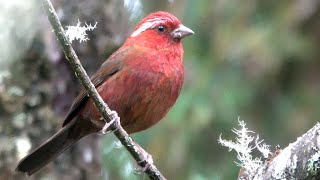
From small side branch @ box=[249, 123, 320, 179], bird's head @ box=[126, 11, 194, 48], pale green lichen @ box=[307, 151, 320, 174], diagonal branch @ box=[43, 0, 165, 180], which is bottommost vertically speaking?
pale green lichen @ box=[307, 151, 320, 174]

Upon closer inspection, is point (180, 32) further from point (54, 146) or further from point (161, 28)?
point (54, 146)

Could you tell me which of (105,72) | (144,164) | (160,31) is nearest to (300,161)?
(144,164)

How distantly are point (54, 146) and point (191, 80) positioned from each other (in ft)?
4.40

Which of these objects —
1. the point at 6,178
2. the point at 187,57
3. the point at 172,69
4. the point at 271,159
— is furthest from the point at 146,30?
the point at 271,159

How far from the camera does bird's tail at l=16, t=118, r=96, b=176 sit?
4.54 m

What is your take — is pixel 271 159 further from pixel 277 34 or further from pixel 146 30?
pixel 277 34

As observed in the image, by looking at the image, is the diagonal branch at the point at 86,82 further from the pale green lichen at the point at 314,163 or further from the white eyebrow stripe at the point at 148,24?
the white eyebrow stripe at the point at 148,24

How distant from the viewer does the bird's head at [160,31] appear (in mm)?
4637

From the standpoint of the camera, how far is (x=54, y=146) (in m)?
4.70

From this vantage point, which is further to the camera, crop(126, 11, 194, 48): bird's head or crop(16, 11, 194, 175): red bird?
crop(126, 11, 194, 48): bird's head

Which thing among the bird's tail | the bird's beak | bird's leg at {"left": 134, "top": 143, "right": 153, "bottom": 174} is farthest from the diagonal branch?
the bird's beak

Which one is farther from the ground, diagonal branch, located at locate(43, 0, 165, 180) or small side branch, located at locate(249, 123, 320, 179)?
diagonal branch, located at locate(43, 0, 165, 180)

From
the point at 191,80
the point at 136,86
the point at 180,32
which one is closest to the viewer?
the point at 136,86

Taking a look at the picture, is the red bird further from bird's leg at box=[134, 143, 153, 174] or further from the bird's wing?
bird's leg at box=[134, 143, 153, 174]
